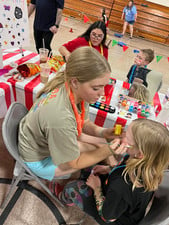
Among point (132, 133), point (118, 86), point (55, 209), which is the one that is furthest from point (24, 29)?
point (55, 209)

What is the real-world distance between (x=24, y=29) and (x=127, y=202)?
1.96 m

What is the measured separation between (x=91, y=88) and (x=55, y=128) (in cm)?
31

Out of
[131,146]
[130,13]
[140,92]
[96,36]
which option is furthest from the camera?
[130,13]

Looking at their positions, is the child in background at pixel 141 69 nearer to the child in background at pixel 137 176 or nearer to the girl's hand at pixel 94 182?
the child in background at pixel 137 176

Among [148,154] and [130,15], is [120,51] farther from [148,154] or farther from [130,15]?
[148,154]

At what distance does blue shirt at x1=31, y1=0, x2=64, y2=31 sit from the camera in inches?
99.4

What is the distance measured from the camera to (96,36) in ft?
7.04

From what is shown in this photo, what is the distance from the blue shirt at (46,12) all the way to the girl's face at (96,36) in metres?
0.84

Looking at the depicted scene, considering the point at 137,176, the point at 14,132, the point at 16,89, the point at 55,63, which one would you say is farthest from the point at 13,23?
the point at 137,176

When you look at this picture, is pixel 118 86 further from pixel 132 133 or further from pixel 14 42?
pixel 14 42

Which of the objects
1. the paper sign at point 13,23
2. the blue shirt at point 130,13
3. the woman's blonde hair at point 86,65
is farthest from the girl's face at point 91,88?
the blue shirt at point 130,13

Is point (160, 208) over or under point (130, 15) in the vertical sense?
under

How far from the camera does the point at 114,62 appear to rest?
4.72m

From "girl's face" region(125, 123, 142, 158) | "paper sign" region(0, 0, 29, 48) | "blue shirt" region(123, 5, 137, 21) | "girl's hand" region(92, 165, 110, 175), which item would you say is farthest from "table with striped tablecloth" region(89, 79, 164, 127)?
"blue shirt" region(123, 5, 137, 21)
